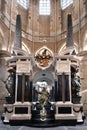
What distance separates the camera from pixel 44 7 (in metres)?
24.5

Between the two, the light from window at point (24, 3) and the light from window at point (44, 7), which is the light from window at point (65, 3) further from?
the light from window at point (24, 3)

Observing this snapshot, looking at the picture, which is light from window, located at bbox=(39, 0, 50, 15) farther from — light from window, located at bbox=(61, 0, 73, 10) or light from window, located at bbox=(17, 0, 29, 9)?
light from window, located at bbox=(61, 0, 73, 10)

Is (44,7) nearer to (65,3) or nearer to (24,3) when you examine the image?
(24,3)

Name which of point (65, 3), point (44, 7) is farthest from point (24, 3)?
point (65, 3)

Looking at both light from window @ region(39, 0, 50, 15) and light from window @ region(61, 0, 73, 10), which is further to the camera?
light from window @ region(39, 0, 50, 15)

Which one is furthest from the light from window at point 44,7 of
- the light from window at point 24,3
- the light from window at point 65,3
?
the light from window at point 65,3

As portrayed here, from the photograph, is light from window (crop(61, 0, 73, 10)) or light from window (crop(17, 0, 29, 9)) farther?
light from window (crop(17, 0, 29, 9))

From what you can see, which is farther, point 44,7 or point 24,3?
point 44,7

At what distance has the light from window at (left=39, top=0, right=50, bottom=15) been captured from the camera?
24.2 metres

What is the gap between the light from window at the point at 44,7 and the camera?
79.6ft

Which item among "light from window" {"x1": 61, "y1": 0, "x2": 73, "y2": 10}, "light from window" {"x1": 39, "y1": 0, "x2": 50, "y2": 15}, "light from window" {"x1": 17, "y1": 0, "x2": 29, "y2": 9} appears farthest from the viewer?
"light from window" {"x1": 39, "y1": 0, "x2": 50, "y2": 15}

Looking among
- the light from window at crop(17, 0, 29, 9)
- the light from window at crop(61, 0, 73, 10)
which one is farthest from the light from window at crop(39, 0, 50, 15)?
the light from window at crop(61, 0, 73, 10)

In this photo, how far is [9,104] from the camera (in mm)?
8891

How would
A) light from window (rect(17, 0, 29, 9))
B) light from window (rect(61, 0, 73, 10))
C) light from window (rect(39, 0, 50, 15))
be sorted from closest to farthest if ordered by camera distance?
light from window (rect(61, 0, 73, 10))
light from window (rect(17, 0, 29, 9))
light from window (rect(39, 0, 50, 15))
